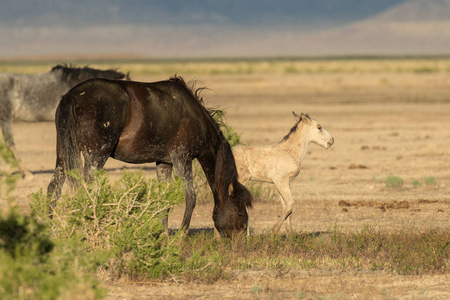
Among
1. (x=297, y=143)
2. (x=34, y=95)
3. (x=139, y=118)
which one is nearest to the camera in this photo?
(x=139, y=118)

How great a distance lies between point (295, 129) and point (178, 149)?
248cm

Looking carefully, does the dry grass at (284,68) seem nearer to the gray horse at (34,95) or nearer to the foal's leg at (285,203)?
the gray horse at (34,95)

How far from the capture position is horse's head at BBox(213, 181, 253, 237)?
915 cm

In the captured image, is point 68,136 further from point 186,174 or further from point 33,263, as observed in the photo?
point 33,263

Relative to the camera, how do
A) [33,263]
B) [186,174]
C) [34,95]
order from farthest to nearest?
[34,95]
[186,174]
[33,263]

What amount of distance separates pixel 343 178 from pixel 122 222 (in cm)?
1034

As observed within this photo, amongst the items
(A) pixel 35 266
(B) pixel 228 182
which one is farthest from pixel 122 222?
(B) pixel 228 182

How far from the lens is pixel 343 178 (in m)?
17.0

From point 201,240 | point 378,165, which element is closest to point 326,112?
point 378,165

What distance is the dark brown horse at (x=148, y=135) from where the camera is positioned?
8.52 m

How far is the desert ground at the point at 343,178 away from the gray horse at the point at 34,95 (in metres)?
1.44

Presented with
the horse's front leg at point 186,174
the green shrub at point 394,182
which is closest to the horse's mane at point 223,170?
the horse's front leg at point 186,174

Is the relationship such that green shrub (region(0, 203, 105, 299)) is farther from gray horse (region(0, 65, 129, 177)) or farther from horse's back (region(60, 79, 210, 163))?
gray horse (region(0, 65, 129, 177))

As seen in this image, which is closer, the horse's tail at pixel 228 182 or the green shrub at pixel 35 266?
the green shrub at pixel 35 266
